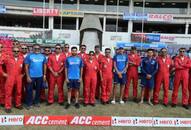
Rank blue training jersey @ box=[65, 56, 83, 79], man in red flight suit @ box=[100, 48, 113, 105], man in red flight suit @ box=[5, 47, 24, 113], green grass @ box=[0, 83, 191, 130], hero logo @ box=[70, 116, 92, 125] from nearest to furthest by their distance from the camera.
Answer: hero logo @ box=[70, 116, 92, 125]
man in red flight suit @ box=[5, 47, 24, 113]
green grass @ box=[0, 83, 191, 130]
blue training jersey @ box=[65, 56, 83, 79]
man in red flight suit @ box=[100, 48, 113, 105]

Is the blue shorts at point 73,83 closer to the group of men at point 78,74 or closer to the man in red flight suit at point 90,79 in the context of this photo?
the group of men at point 78,74

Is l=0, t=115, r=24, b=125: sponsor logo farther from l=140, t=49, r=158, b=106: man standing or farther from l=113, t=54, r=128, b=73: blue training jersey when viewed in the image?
l=140, t=49, r=158, b=106: man standing

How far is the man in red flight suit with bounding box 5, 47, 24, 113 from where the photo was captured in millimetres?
9656

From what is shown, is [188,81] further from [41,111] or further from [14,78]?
[14,78]

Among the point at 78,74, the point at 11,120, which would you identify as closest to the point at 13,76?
the point at 11,120

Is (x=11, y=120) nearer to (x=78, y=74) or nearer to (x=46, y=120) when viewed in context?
(x=46, y=120)

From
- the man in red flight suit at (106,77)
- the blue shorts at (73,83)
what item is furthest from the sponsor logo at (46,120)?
the man in red flight suit at (106,77)

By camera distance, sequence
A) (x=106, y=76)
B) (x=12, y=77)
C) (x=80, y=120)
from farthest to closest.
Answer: (x=106, y=76) → (x=12, y=77) → (x=80, y=120)

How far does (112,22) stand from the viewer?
46781mm

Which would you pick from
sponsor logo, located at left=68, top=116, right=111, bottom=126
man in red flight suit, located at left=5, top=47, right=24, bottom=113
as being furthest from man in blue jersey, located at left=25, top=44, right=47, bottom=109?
sponsor logo, located at left=68, top=116, right=111, bottom=126

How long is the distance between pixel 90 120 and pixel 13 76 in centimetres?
257

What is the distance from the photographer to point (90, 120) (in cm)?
901

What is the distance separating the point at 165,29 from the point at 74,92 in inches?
1571

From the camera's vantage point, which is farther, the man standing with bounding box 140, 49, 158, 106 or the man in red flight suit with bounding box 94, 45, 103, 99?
the man in red flight suit with bounding box 94, 45, 103, 99
